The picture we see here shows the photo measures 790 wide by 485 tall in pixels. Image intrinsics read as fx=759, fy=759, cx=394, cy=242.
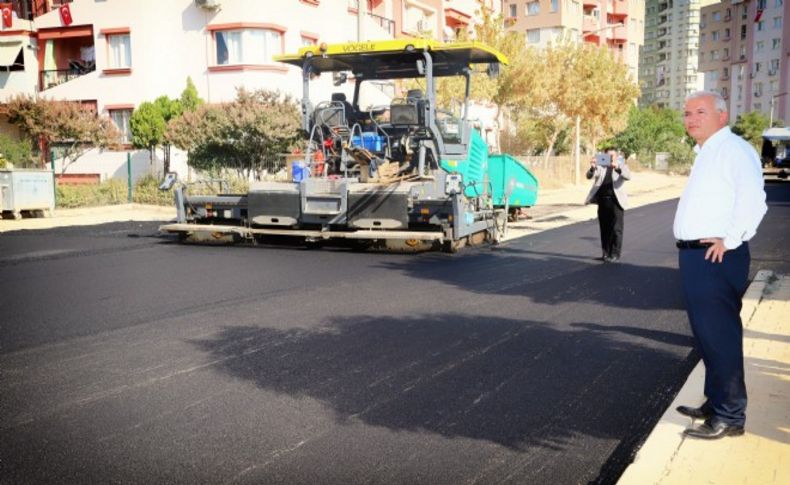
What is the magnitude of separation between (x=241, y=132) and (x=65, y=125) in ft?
24.9

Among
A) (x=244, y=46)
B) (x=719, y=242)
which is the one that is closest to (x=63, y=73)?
(x=244, y=46)

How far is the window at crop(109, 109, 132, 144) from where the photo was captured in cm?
3021

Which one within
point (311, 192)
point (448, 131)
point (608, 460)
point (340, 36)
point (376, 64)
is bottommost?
point (608, 460)

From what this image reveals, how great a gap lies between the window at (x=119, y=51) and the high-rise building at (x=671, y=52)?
96351mm

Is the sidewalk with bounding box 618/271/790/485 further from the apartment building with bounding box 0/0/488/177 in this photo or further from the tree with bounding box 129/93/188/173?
the apartment building with bounding box 0/0/488/177

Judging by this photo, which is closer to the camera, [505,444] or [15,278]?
[505,444]

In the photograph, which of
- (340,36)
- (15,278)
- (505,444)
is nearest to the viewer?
(505,444)

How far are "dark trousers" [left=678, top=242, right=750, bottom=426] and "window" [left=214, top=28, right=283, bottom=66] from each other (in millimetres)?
26694

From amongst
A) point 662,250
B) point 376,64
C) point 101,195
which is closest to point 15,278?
point 376,64

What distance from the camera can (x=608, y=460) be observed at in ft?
12.7

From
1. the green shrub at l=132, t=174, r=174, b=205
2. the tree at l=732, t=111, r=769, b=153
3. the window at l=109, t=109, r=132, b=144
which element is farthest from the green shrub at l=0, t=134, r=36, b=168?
the tree at l=732, t=111, r=769, b=153

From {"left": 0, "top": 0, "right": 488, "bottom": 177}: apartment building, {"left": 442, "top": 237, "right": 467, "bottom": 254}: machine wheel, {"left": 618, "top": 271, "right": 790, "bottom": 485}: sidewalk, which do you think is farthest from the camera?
{"left": 0, "top": 0, "right": 488, "bottom": 177}: apartment building

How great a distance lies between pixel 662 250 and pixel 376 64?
18.7 feet

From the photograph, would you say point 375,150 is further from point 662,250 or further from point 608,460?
point 608,460
